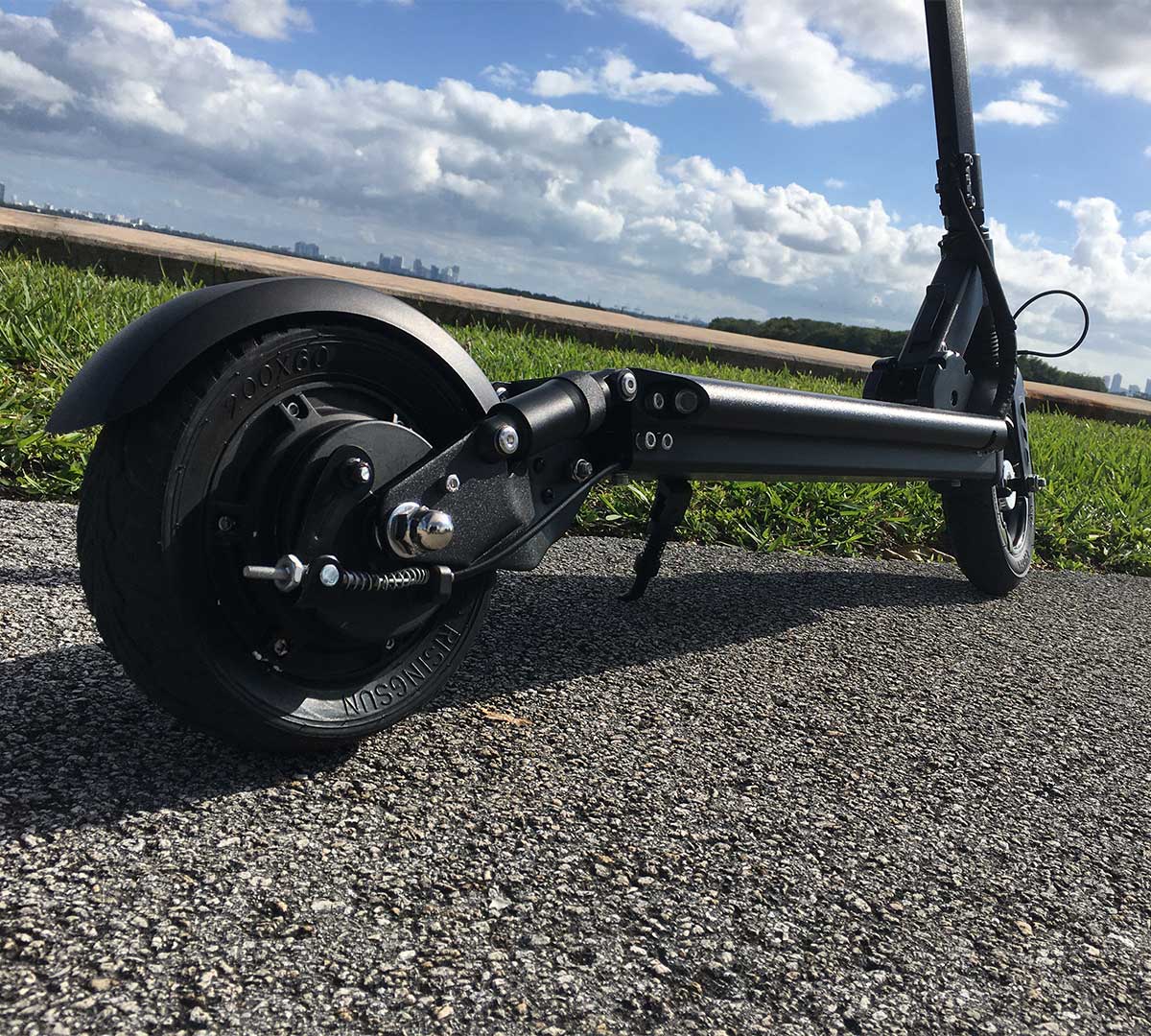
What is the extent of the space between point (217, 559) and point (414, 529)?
0.94 feet

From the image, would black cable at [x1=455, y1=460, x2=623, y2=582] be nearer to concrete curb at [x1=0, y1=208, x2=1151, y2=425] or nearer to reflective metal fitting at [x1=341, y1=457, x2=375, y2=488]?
reflective metal fitting at [x1=341, y1=457, x2=375, y2=488]

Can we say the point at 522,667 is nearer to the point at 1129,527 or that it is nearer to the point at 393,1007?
the point at 393,1007

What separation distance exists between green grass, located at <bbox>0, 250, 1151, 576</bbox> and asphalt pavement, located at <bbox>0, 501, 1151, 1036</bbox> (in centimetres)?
101

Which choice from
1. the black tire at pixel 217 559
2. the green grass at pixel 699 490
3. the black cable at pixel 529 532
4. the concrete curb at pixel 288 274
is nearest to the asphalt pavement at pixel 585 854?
the black tire at pixel 217 559

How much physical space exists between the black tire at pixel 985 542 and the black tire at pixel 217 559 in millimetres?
2200

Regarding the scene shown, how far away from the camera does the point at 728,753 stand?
193 centimetres

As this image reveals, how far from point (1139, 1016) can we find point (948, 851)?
1.25ft

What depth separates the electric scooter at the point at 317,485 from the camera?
149cm

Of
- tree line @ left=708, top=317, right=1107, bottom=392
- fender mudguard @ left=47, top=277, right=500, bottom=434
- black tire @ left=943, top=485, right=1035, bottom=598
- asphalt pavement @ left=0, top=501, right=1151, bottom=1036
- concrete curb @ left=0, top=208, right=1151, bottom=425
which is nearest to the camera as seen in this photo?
asphalt pavement @ left=0, top=501, right=1151, bottom=1036

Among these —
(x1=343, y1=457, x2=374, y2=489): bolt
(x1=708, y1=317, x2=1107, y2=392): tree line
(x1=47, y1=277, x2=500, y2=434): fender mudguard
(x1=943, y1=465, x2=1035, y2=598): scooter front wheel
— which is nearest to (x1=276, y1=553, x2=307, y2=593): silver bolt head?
(x1=343, y1=457, x2=374, y2=489): bolt

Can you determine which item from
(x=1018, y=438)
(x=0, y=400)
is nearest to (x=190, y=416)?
(x=0, y=400)

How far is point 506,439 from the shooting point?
1756mm

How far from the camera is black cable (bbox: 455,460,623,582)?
69.1 inches

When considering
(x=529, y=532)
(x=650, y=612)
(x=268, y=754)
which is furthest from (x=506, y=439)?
(x=650, y=612)
